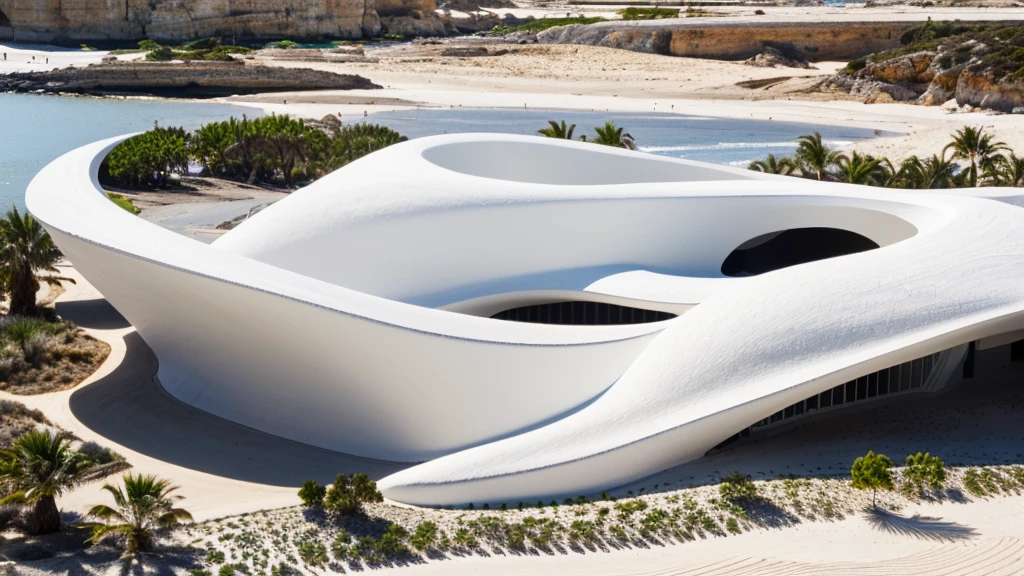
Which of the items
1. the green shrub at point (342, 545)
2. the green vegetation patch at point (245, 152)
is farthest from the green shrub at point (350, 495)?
the green vegetation patch at point (245, 152)

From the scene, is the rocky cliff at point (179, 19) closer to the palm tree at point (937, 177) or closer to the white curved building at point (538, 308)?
the palm tree at point (937, 177)

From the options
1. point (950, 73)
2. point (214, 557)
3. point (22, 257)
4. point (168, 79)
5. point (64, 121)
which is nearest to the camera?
point (214, 557)

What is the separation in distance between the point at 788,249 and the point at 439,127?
44198 millimetres

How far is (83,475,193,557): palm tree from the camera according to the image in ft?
55.2

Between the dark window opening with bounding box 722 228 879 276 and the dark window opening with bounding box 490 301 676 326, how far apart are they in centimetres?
332

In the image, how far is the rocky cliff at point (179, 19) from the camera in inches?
4439

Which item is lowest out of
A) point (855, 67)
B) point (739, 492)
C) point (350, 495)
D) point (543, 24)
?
point (350, 495)

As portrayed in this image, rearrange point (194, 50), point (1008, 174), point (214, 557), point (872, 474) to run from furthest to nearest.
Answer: point (194, 50), point (1008, 174), point (872, 474), point (214, 557)

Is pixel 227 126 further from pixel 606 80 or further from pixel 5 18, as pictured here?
pixel 5 18

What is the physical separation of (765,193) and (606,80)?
6411 cm

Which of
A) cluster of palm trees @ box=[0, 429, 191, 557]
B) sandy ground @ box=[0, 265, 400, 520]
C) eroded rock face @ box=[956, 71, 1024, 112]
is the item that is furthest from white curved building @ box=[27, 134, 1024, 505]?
eroded rock face @ box=[956, 71, 1024, 112]

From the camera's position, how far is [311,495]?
719 inches

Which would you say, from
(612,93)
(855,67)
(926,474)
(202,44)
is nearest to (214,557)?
(926,474)

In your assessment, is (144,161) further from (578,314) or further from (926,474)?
(926,474)
